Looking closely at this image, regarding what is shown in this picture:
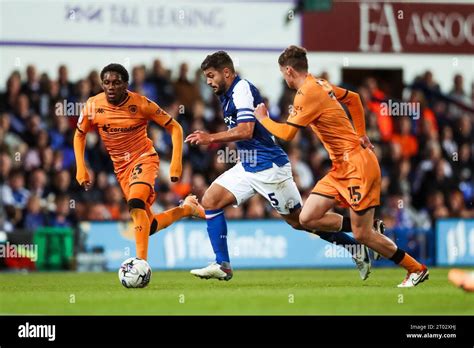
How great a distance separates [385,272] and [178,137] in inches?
174

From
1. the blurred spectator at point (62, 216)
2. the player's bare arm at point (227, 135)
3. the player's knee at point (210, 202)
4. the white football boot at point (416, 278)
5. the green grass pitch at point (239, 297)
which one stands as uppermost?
the player's bare arm at point (227, 135)

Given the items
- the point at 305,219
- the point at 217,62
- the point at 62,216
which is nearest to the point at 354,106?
the point at 305,219

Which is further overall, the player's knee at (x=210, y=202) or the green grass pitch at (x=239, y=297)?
the player's knee at (x=210, y=202)

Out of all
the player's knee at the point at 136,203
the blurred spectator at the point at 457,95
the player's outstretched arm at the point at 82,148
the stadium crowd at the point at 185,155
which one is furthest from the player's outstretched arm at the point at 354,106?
the blurred spectator at the point at 457,95

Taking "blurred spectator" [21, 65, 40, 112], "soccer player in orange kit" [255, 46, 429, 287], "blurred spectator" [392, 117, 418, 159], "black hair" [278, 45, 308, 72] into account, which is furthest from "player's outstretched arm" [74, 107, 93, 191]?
"blurred spectator" [392, 117, 418, 159]

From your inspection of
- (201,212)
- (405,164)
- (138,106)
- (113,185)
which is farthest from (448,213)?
Result: (138,106)

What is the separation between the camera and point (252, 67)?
19953mm

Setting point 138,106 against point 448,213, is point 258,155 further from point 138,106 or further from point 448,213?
point 448,213

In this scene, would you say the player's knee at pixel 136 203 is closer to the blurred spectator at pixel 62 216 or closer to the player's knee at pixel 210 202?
the player's knee at pixel 210 202

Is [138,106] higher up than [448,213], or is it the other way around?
[138,106]

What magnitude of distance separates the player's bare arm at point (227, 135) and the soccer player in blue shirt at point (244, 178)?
0.39ft

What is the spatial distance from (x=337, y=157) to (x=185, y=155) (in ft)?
24.1

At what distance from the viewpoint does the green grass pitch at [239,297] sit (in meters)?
10.2

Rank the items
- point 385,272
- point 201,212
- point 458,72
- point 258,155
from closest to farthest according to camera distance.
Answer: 1. point 258,155
2. point 201,212
3. point 385,272
4. point 458,72
